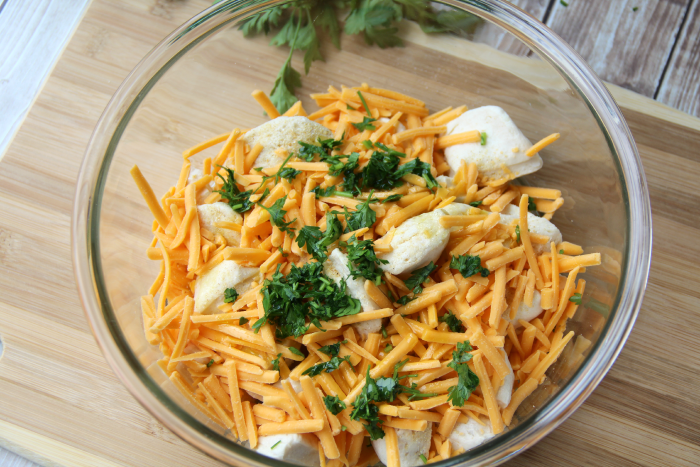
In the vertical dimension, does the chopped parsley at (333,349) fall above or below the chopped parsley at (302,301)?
below

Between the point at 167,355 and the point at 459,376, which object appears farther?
the point at 167,355

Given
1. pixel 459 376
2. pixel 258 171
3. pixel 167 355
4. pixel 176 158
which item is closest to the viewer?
pixel 459 376

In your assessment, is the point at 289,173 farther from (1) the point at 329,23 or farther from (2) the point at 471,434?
(2) the point at 471,434

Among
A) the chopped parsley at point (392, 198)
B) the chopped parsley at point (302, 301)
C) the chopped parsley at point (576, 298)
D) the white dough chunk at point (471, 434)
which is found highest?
the chopped parsley at point (392, 198)

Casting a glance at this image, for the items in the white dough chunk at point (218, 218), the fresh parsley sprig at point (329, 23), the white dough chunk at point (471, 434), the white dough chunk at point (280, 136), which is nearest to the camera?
the white dough chunk at point (471, 434)

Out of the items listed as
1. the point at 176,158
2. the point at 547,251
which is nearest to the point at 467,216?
the point at 547,251

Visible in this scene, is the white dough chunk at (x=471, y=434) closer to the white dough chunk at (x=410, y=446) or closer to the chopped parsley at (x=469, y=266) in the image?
the white dough chunk at (x=410, y=446)

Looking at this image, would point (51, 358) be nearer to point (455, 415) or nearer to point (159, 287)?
point (159, 287)

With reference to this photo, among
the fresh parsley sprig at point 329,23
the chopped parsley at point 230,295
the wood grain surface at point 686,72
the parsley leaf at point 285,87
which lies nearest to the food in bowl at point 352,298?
the chopped parsley at point 230,295
